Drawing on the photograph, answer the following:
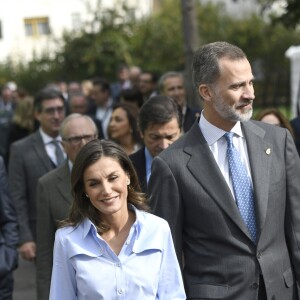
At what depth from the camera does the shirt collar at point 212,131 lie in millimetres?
4895

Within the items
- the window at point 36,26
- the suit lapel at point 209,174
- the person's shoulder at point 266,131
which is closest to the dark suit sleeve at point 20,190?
the suit lapel at point 209,174

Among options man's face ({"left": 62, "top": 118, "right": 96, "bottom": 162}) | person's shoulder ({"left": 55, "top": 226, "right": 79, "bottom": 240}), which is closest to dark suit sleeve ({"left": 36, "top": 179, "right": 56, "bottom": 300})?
man's face ({"left": 62, "top": 118, "right": 96, "bottom": 162})

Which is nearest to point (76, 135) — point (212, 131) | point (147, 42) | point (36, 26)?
point (212, 131)

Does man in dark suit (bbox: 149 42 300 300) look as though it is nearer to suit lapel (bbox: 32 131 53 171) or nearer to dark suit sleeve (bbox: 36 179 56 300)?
dark suit sleeve (bbox: 36 179 56 300)

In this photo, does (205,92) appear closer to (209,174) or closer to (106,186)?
(209,174)

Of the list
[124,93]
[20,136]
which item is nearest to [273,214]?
[124,93]

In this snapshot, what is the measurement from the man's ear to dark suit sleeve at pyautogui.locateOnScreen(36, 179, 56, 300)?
7.16 ft

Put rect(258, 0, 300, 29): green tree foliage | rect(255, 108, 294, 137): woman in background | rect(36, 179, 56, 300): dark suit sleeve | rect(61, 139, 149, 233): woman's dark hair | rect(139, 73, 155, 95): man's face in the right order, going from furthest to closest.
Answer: rect(139, 73, 155, 95): man's face → rect(258, 0, 300, 29): green tree foliage → rect(255, 108, 294, 137): woman in background → rect(36, 179, 56, 300): dark suit sleeve → rect(61, 139, 149, 233): woman's dark hair

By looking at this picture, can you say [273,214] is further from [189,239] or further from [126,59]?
[126,59]

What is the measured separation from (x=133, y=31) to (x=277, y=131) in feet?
112

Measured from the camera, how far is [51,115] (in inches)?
357

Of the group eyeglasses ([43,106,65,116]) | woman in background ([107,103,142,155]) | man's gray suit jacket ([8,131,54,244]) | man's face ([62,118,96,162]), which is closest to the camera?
man's face ([62,118,96,162])

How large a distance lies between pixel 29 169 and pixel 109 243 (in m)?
4.11

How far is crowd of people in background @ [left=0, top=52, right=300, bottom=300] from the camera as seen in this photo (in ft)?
21.2
